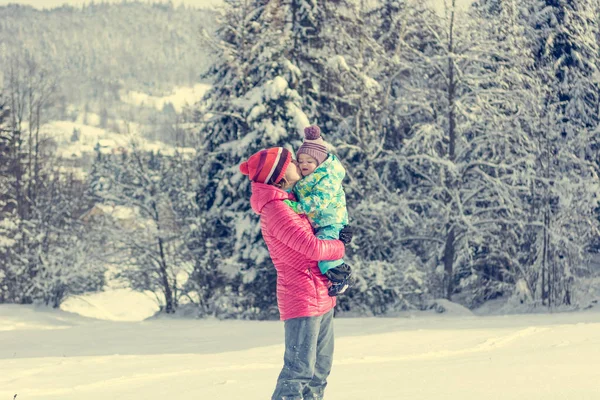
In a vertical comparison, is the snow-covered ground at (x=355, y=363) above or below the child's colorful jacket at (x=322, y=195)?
below

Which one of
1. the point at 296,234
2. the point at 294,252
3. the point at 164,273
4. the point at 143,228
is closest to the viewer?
the point at 296,234

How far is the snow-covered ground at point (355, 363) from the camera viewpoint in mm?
5520

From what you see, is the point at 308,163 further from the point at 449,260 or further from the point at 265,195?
the point at 449,260

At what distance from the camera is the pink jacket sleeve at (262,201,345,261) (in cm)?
399

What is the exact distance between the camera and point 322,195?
416 cm

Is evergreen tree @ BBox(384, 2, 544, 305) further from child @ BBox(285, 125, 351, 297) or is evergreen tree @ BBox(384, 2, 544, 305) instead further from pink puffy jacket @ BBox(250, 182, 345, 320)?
pink puffy jacket @ BBox(250, 182, 345, 320)

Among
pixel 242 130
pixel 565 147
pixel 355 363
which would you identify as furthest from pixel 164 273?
pixel 355 363

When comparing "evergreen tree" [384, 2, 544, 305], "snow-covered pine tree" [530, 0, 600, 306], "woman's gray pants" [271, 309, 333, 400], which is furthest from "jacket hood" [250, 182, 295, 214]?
"evergreen tree" [384, 2, 544, 305]

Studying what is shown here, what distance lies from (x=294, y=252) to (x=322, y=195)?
1.21 feet

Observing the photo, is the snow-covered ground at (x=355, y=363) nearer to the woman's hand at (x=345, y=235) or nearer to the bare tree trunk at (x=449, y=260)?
the woman's hand at (x=345, y=235)

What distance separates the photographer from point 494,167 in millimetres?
21500

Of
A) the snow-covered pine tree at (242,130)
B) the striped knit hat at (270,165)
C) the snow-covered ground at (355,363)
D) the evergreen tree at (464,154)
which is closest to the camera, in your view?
the striped knit hat at (270,165)

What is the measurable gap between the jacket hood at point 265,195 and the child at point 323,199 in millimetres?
71

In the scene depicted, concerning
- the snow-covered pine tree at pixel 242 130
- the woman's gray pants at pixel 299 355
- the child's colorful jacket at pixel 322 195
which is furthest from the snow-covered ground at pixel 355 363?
the snow-covered pine tree at pixel 242 130
